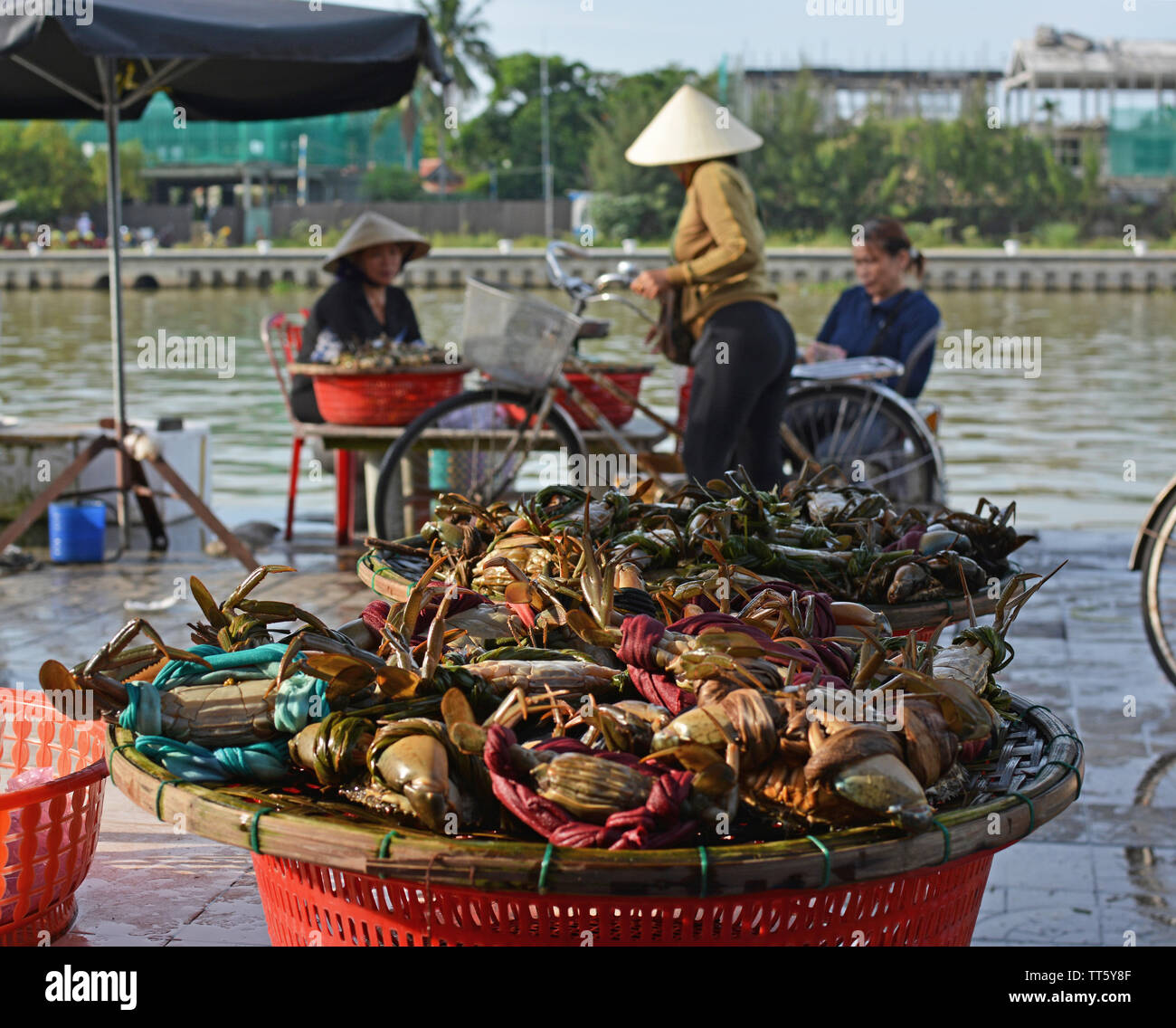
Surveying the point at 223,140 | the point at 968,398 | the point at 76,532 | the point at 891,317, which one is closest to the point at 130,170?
the point at 223,140

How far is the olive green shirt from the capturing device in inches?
197

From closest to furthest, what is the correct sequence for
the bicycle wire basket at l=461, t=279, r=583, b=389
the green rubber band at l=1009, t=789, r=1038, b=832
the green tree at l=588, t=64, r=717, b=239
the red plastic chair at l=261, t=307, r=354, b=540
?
the green rubber band at l=1009, t=789, r=1038, b=832
the bicycle wire basket at l=461, t=279, r=583, b=389
the red plastic chair at l=261, t=307, r=354, b=540
the green tree at l=588, t=64, r=717, b=239

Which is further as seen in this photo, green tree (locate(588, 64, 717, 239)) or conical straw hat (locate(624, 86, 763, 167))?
green tree (locate(588, 64, 717, 239))

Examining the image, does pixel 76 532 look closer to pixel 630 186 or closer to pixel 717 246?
pixel 717 246

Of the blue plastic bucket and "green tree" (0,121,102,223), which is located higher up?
"green tree" (0,121,102,223)

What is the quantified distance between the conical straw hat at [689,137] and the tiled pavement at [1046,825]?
2.15 m

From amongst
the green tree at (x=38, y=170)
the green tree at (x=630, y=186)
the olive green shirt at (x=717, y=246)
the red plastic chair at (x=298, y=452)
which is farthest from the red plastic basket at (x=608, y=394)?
the green tree at (x=38, y=170)

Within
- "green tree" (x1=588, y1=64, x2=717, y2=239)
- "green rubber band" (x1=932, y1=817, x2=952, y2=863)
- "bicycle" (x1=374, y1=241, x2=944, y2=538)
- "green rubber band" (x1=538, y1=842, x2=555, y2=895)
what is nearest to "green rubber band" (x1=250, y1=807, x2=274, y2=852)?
"green rubber band" (x1=538, y1=842, x2=555, y2=895)

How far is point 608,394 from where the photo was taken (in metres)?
6.08

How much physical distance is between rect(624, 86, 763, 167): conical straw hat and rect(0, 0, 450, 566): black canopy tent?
117 centimetres

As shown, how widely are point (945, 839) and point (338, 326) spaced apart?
5.73 meters

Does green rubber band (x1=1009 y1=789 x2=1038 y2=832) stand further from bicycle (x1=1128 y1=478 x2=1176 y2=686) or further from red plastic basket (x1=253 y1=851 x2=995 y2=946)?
bicycle (x1=1128 y1=478 x2=1176 y2=686)
